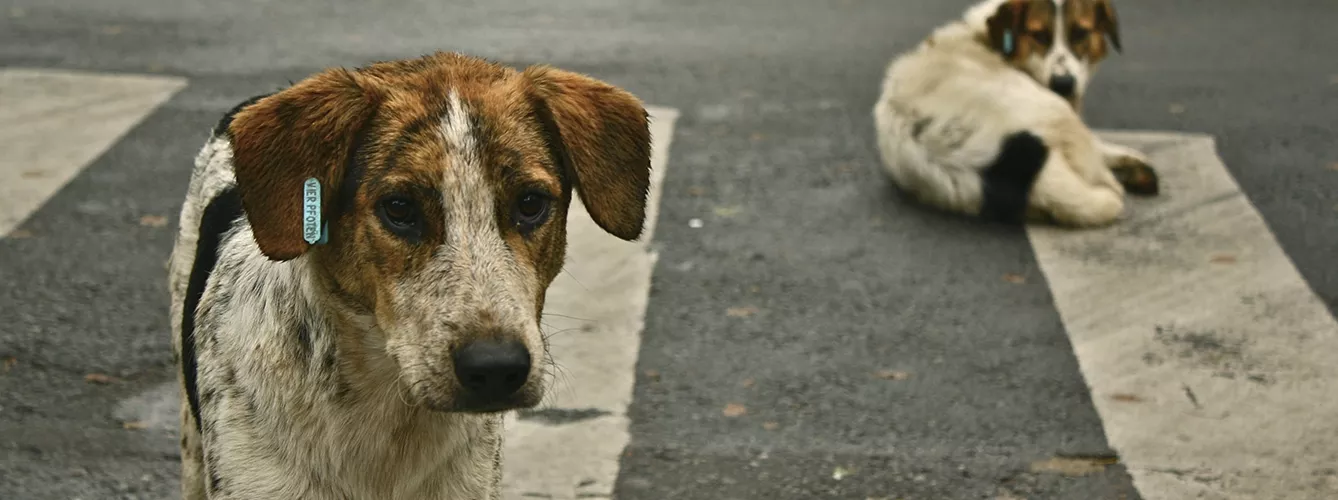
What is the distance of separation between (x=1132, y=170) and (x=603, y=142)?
5553 mm

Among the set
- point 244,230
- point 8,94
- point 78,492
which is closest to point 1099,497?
point 244,230

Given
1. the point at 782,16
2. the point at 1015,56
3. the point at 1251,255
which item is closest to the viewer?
the point at 1251,255

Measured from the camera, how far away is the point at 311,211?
3.45 m

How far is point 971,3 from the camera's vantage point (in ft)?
42.6

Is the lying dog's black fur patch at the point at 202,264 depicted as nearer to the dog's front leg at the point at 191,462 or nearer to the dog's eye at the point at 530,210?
the dog's front leg at the point at 191,462

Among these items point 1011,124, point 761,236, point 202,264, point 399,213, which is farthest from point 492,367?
point 1011,124

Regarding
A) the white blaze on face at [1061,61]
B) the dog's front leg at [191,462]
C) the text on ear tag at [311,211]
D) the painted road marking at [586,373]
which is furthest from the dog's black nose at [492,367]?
the white blaze on face at [1061,61]

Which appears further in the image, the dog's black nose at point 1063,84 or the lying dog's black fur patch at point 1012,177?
the dog's black nose at point 1063,84

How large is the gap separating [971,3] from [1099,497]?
8.09 m

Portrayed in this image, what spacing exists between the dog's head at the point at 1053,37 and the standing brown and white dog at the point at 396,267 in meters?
5.41

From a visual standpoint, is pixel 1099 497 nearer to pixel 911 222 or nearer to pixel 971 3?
pixel 911 222

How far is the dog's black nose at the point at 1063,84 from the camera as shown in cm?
879

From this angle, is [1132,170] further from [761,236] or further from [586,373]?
[586,373]

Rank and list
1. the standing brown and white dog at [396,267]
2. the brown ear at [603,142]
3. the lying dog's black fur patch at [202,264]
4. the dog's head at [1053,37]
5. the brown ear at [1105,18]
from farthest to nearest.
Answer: the brown ear at [1105,18] → the dog's head at [1053,37] → the lying dog's black fur patch at [202,264] → the brown ear at [603,142] → the standing brown and white dog at [396,267]
